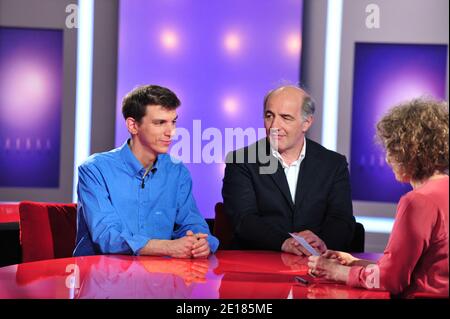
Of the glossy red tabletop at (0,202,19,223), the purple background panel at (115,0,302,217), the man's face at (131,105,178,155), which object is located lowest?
the glossy red tabletop at (0,202,19,223)

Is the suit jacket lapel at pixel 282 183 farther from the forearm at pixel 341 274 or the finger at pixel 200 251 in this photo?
the forearm at pixel 341 274

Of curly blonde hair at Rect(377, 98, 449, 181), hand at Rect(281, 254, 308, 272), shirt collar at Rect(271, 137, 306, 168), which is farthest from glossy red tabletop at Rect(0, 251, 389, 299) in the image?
shirt collar at Rect(271, 137, 306, 168)

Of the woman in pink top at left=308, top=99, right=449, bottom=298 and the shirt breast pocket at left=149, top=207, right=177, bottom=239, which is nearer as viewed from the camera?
the woman in pink top at left=308, top=99, right=449, bottom=298

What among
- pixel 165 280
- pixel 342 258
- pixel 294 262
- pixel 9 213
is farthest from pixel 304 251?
pixel 9 213

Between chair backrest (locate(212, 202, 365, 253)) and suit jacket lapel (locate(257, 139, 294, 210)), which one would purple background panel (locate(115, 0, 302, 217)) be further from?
suit jacket lapel (locate(257, 139, 294, 210))

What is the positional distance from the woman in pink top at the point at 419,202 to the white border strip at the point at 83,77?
4444mm

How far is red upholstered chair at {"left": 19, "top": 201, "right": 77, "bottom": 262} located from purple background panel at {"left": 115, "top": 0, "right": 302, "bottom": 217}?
108 inches

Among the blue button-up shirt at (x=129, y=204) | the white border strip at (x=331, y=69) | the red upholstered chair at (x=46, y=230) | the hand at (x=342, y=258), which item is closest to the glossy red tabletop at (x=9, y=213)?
the red upholstered chair at (x=46, y=230)

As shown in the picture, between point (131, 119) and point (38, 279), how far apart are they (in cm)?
103

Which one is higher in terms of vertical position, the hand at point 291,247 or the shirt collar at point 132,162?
the shirt collar at point 132,162

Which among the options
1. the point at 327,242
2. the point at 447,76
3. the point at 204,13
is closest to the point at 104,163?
the point at 327,242

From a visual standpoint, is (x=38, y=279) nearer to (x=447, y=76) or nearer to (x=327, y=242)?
(x=327, y=242)

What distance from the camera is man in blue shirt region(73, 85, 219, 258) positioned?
2.41 metres

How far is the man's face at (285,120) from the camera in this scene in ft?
10.2
